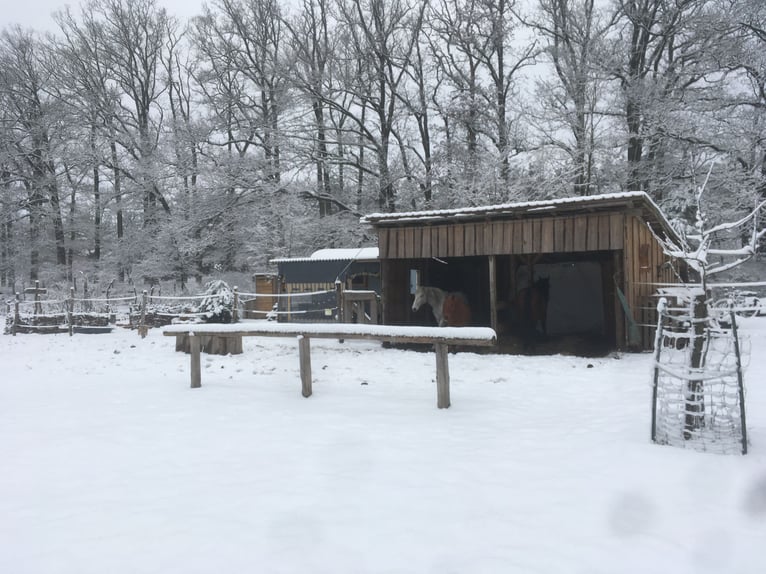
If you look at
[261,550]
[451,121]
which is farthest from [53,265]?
[261,550]

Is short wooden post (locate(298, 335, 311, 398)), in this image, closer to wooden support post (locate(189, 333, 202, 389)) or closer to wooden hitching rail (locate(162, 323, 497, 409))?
wooden hitching rail (locate(162, 323, 497, 409))

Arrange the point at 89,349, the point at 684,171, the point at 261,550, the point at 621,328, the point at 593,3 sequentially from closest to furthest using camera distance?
the point at 261,550, the point at 621,328, the point at 89,349, the point at 684,171, the point at 593,3

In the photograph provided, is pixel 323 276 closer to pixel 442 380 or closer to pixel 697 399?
pixel 442 380

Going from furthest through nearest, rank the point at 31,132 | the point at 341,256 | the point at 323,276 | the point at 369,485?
the point at 31,132 → the point at 341,256 → the point at 323,276 → the point at 369,485

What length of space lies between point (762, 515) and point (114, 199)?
2961 centimetres

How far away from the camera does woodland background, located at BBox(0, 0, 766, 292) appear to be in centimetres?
1927

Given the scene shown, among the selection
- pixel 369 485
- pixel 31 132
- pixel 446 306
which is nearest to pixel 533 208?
pixel 446 306

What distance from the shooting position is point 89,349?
464 inches

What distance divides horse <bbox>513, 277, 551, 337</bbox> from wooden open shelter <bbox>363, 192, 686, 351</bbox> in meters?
0.33

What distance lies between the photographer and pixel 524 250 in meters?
10.4

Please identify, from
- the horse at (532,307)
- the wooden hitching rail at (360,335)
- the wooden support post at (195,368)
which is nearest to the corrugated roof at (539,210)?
the horse at (532,307)

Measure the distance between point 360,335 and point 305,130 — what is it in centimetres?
1885

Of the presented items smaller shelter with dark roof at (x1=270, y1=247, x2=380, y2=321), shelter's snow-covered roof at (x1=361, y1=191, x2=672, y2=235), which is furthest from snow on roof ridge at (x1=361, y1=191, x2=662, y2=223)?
smaller shelter with dark roof at (x1=270, y1=247, x2=380, y2=321)

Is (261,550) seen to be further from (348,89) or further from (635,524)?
(348,89)
